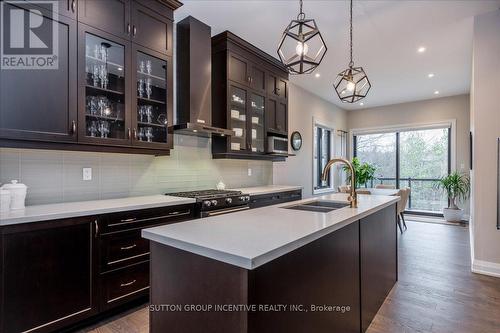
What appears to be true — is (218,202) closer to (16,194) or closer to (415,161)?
(16,194)

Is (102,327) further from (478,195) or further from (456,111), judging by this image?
(456,111)

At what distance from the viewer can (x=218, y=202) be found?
3.01m

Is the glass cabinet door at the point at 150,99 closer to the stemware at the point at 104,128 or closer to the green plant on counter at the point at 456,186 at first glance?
the stemware at the point at 104,128

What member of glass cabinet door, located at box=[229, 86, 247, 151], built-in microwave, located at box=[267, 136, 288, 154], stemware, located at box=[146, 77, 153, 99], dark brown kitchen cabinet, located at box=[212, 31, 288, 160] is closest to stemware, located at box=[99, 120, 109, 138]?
stemware, located at box=[146, 77, 153, 99]

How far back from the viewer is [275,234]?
1.24 meters

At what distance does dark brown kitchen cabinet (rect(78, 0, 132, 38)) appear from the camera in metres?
2.24

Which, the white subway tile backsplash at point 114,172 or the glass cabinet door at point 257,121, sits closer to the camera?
the white subway tile backsplash at point 114,172

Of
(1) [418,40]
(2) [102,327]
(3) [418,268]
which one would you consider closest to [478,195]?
(3) [418,268]

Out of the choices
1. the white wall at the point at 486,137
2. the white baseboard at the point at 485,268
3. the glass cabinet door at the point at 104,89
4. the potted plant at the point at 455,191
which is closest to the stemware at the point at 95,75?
the glass cabinet door at the point at 104,89

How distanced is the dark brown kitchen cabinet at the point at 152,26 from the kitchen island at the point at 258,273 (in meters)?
2.06

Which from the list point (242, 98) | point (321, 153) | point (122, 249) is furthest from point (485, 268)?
point (321, 153)

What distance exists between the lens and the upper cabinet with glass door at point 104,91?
2.32 meters

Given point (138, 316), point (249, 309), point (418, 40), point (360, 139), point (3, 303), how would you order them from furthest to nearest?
point (360, 139) < point (418, 40) < point (138, 316) < point (3, 303) < point (249, 309)

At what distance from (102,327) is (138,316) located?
265 mm
